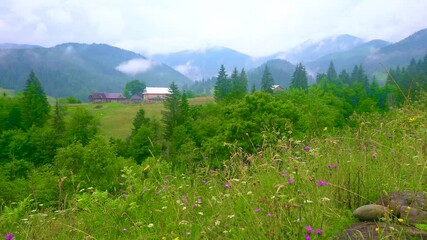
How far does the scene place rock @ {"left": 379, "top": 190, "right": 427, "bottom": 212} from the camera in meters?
3.34

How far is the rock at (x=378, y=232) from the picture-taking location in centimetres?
283

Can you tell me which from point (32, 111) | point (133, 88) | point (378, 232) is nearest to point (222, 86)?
point (32, 111)

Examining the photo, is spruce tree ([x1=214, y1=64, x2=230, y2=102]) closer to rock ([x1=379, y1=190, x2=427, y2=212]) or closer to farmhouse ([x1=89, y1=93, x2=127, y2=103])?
rock ([x1=379, y1=190, x2=427, y2=212])

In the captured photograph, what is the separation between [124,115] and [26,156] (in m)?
44.0

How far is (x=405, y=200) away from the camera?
11.4ft

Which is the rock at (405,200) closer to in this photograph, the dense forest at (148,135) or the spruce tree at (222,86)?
the dense forest at (148,135)

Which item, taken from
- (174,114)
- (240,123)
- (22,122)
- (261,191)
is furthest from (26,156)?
(261,191)

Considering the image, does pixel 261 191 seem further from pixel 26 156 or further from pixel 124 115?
pixel 124 115

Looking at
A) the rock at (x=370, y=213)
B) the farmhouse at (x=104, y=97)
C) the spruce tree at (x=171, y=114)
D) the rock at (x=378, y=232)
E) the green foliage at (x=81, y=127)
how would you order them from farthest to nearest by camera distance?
1. the farmhouse at (x=104, y=97)
2. the spruce tree at (x=171, y=114)
3. the green foliage at (x=81, y=127)
4. the rock at (x=370, y=213)
5. the rock at (x=378, y=232)

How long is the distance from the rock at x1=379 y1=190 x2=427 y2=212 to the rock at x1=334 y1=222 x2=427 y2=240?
278 mm

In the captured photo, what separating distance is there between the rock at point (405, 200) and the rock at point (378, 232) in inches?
10.9

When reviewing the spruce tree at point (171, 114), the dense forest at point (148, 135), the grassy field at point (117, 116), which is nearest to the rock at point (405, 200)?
Answer: the dense forest at point (148, 135)

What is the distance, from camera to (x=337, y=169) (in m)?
4.26

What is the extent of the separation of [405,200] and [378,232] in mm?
1005
